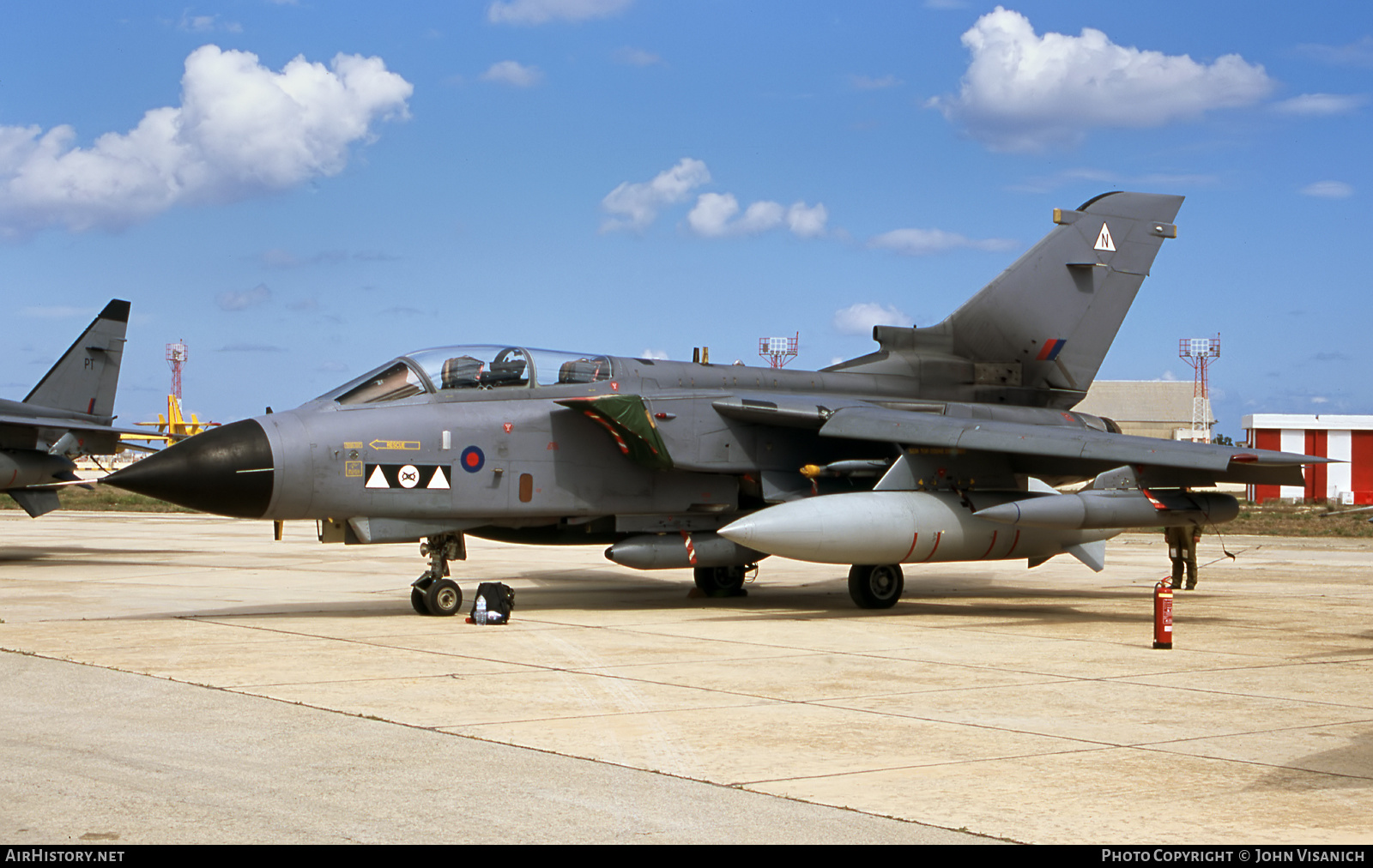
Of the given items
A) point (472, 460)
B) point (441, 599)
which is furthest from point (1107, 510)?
point (441, 599)

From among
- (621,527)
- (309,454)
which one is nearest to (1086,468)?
(621,527)

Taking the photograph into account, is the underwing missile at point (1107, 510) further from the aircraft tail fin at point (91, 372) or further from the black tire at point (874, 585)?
the aircraft tail fin at point (91, 372)

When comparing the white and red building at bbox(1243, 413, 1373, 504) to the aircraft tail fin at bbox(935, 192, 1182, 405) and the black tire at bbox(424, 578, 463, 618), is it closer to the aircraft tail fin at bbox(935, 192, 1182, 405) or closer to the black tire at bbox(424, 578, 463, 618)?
the aircraft tail fin at bbox(935, 192, 1182, 405)

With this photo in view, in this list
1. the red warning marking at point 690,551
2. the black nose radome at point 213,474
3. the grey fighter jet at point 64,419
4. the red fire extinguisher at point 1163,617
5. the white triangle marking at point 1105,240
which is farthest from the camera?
the grey fighter jet at point 64,419

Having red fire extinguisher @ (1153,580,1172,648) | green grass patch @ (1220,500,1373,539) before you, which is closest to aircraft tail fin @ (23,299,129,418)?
red fire extinguisher @ (1153,580,1172,648)

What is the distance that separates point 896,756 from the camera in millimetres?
6188

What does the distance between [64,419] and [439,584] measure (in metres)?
13.7

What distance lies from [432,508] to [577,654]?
9.11 feet

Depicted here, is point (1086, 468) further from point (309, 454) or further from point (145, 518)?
point (145, 518)

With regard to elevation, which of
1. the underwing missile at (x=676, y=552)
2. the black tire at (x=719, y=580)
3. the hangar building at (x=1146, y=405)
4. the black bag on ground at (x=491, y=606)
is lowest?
the black bag on ground at (x=491, y=606)

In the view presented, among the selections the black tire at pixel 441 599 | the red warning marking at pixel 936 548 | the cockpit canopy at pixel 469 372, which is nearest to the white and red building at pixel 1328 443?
the red warning marking at pixel 936 548

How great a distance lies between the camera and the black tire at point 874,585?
14.0m

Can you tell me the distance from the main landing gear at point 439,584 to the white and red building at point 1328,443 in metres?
49.9

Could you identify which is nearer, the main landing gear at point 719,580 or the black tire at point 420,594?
the black tire at point 420,594
